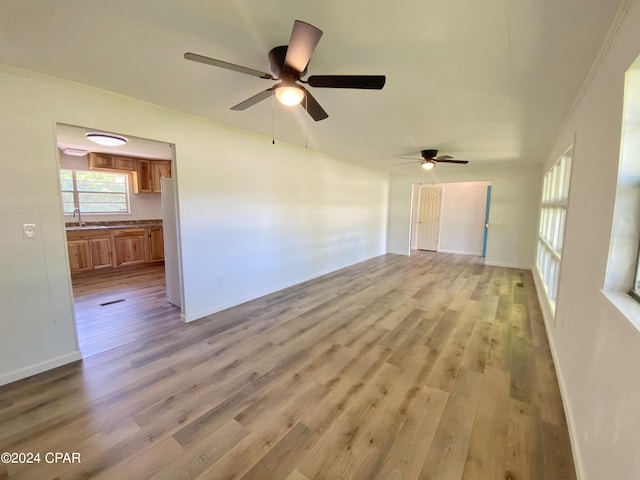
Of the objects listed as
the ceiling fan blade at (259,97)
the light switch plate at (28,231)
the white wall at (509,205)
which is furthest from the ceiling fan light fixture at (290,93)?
the white wall at (509,205)

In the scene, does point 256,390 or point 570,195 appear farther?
point 570,195

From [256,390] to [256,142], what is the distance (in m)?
3.30

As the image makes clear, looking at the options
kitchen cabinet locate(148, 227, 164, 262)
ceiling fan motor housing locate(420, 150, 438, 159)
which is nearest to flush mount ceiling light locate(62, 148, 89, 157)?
kitchen cabinet locate(148, 227, 164, 262)

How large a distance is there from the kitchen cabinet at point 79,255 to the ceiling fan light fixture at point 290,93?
19.2 ft

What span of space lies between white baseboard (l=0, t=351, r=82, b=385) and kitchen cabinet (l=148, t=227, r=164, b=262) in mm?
4448

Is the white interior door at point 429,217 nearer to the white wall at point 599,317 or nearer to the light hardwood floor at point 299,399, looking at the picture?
the light hardwood floor at point 299,399

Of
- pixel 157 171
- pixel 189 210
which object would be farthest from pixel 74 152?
pixel 189 210

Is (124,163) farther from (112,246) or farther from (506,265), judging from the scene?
(506,265)

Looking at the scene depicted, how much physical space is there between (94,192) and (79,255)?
1662 millimetres

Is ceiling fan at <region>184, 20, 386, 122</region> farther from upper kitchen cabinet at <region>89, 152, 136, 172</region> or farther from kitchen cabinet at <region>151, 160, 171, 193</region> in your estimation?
kitchen cabinet at <region>151, 160, 171, 193</region>

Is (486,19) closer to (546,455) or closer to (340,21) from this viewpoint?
(340,21)

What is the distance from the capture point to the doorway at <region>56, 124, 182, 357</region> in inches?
143

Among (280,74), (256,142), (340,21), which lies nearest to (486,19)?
(340,21)

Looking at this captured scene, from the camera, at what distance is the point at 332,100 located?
8.68 feet
